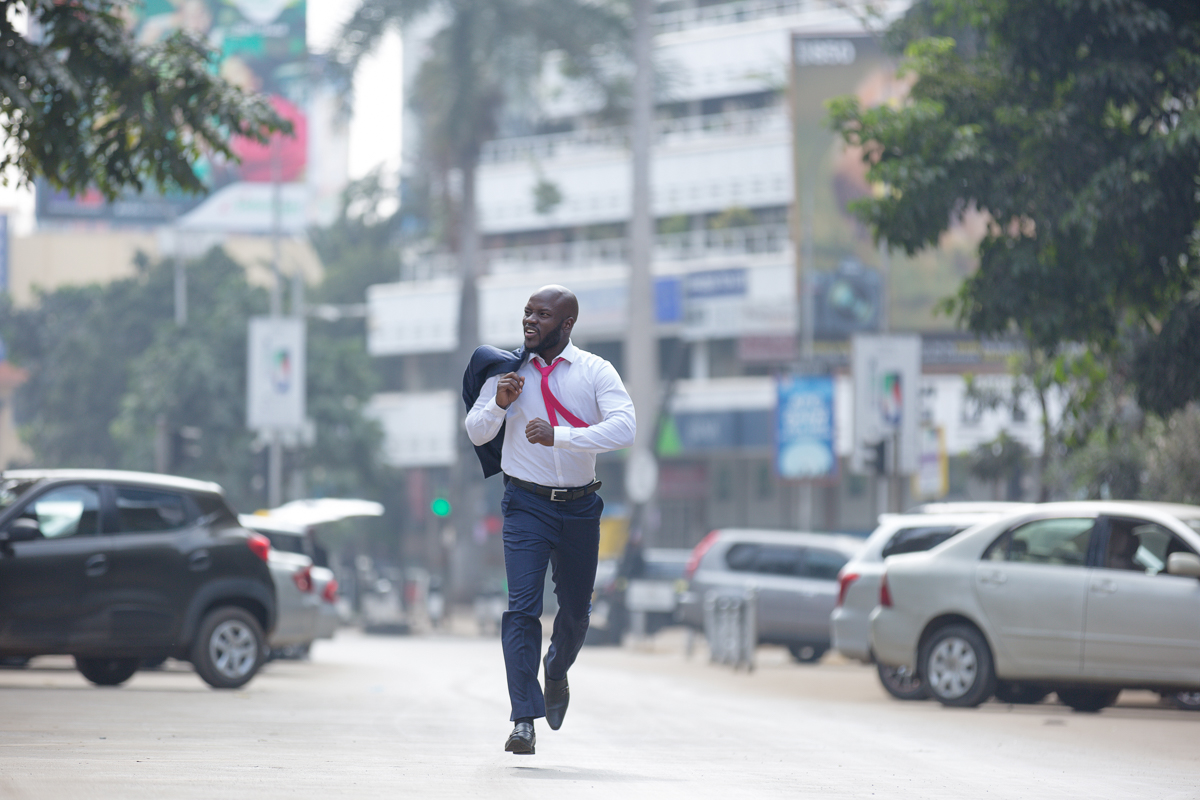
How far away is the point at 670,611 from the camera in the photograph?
1291 inches

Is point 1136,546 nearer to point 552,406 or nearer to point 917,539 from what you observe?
point 917,539

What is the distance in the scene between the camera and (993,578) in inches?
558

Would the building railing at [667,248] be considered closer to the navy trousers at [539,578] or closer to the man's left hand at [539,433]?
the navy trousers at [539,578]

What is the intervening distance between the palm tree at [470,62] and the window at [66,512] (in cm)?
2533

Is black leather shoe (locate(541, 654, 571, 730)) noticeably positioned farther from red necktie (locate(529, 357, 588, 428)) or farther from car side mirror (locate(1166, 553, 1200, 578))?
car side mirror (locate(1166, 553, 1200, 578))

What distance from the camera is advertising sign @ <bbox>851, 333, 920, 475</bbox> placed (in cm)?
2420

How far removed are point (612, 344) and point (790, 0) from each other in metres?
12.5

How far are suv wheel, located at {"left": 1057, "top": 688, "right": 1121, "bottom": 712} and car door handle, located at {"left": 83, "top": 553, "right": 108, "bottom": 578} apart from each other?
24.2 feet

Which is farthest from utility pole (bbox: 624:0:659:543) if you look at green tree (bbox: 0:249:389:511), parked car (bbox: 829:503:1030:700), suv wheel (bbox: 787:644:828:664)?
parked car (bbox: 829:503:1030:700)

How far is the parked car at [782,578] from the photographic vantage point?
25234mm

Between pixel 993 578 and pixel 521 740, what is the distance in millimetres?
6749

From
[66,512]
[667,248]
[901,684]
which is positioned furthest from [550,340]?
[667,248]

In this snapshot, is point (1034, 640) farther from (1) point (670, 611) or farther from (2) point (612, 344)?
(2) point (612, 344)

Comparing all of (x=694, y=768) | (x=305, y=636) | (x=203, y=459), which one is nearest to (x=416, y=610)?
(x=203, y=459)
